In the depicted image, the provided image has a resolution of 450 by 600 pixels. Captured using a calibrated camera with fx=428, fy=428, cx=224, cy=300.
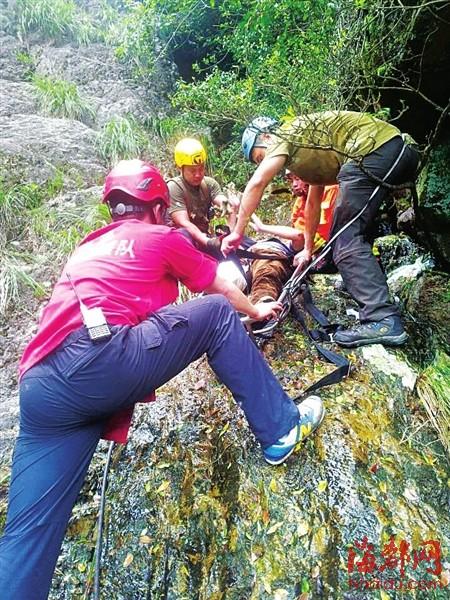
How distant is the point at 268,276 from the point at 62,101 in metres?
6.42

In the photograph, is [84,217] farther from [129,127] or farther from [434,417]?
[434,417]

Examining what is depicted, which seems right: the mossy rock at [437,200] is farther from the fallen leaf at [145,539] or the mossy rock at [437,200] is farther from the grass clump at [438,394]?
the fallen leaf at [145,539]

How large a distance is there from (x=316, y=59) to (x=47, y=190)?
12.7 ft

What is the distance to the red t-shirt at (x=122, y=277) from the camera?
73.9 inches

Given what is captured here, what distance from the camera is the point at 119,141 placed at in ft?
23.3

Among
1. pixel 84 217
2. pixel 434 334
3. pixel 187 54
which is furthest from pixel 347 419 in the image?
pixel 187 54

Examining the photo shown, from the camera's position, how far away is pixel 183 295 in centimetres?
442

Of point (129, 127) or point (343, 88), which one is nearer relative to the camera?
point (343, 88)

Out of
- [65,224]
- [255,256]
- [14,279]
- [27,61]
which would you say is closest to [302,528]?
[255,256]

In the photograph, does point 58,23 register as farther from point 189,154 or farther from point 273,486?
point 273,486

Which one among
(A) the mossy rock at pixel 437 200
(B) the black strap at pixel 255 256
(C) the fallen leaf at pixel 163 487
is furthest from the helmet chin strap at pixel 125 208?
(A) the mossy rock at pixel 437 200

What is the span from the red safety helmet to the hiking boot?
1577 millimetres

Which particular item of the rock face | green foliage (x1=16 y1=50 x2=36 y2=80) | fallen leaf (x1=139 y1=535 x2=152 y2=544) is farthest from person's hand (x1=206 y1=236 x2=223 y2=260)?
green foliage (x1=16 y1=50 x2=36 y2=80)

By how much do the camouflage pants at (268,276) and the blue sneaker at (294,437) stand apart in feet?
4.40
